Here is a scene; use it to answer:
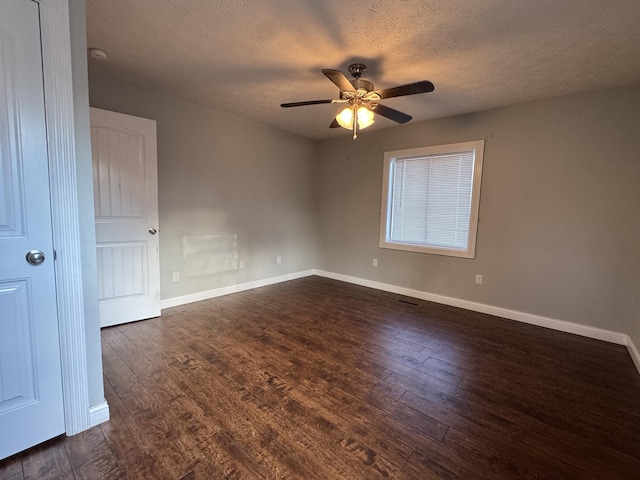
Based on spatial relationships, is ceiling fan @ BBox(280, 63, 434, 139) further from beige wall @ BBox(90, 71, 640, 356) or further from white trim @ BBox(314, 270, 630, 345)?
white trim @ BBox(314, 270, 630, 345)

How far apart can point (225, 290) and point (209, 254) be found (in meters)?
0.58

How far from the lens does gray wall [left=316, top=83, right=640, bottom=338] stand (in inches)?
108

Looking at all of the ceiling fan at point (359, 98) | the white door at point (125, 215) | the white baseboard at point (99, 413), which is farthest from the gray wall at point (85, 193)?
the white door at point (125, 215)

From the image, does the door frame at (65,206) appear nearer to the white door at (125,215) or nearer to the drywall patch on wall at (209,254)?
the white door at (125,215)

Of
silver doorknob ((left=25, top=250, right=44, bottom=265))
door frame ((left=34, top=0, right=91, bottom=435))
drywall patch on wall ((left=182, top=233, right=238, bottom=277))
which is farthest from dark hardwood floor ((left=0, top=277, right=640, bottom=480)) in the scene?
silver doorknob ((left=25, top=250, right=44, bottom=265))

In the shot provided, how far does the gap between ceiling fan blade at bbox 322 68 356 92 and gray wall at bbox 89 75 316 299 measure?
7.05 feet

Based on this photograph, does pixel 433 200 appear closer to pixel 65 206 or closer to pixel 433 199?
pixel 433 199

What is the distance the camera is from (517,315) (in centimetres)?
335

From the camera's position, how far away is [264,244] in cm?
452

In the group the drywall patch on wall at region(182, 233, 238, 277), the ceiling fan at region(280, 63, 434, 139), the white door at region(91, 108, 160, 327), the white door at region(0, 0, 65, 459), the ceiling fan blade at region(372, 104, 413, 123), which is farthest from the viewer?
the drywall patch on wall at region(182, 233, 238, 277)

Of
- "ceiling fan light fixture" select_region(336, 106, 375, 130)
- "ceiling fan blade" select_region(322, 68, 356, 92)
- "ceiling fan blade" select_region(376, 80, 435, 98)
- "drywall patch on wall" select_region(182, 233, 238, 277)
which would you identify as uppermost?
"ceiling fan blade" select_region(322, 68, 356, 92)

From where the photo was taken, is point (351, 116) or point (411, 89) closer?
point (411, 89)

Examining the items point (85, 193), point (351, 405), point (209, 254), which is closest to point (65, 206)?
point (85, 193)

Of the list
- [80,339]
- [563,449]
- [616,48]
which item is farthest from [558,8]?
[80,339]
